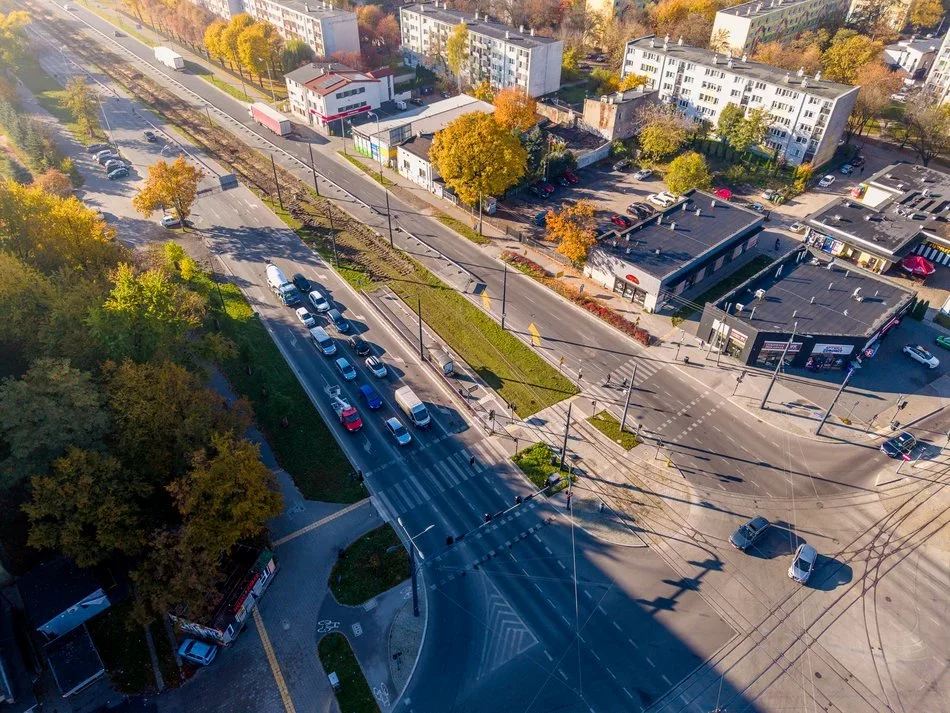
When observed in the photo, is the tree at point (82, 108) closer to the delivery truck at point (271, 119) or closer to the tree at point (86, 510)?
the delivery truck at point (271, 119)

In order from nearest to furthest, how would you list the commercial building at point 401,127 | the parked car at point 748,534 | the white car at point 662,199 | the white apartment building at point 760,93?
the parked car at point 748,534, the white car at point 662,199, the white apartment building at point 760,93, the commercial building at point 401,127

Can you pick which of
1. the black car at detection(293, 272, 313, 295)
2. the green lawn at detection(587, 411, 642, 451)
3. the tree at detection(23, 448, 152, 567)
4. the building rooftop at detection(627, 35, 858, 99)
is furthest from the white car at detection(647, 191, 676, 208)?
the tree at detection(23, 448, 152, 567)

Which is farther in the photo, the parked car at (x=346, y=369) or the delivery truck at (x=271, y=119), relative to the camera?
the delivery truck at (x=271, y=119)

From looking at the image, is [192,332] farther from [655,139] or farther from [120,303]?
[655,139]

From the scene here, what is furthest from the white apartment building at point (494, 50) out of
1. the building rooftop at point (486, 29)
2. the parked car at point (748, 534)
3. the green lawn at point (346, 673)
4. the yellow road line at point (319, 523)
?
the green lawn at point (346, 673)

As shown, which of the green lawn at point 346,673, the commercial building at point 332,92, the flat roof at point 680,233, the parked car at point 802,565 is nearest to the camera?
the green lawn at point 346,673

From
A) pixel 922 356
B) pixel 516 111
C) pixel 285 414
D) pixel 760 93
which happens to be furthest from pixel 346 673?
pixel 760 93


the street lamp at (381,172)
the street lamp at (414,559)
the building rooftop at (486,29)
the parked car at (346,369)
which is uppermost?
the building rooftop at (486,29)

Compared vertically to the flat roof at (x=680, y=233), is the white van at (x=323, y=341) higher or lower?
lower
